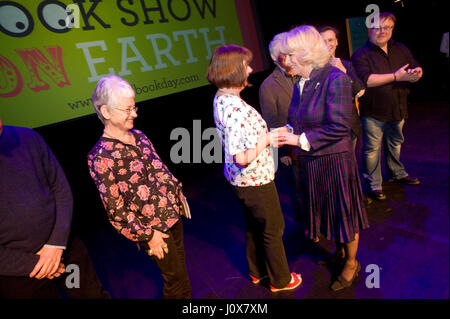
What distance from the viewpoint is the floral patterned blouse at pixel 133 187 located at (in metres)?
1.25

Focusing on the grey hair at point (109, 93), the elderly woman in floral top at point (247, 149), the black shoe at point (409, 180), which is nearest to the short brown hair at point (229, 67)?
the elderly woman in floral top at point (247, 149)

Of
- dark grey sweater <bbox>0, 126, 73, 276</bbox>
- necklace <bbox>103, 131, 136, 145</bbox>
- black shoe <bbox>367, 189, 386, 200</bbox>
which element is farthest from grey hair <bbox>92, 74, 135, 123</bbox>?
black shoe <bbox>367, 189, 386, 200</bbox>

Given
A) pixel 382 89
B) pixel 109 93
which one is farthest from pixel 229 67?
pixel 382 89

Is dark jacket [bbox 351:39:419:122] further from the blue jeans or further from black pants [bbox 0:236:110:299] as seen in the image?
black pants [bbox 0:236:110:299]

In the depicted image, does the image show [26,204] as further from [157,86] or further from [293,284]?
[157,86]

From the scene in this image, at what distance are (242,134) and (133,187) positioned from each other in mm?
623

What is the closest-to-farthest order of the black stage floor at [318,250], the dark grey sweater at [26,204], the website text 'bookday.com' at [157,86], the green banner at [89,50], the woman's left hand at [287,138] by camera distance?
the dark grey sweater at [26,204] < the woman's left hand at [287,138] < the black stage floor at [318,250] < the green banner at [89,50] < the website text 'bookday.com' at [157,86]

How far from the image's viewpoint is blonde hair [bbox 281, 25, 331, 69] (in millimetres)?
1363

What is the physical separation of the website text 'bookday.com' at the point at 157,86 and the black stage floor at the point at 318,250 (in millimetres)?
1522

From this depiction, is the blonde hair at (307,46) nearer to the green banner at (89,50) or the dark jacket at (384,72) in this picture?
the dark jacket at (384,72)

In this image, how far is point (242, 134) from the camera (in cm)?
133

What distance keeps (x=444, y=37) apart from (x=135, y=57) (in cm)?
558

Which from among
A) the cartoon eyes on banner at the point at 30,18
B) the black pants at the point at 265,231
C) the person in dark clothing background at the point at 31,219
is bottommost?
the black pants at the point at 265,231
